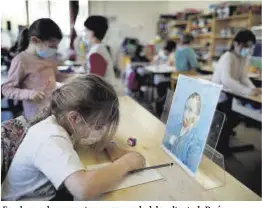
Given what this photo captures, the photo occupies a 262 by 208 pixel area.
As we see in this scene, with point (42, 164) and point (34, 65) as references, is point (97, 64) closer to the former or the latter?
point (34, 65)

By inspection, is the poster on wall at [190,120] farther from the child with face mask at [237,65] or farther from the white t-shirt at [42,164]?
the child with face mask at [237,65]

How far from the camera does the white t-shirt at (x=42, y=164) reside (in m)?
0.69

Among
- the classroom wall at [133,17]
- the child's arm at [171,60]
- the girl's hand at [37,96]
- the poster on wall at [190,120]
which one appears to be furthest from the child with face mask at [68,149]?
the classroom wall at [133,17]

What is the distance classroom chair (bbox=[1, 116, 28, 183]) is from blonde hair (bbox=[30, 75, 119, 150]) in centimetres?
18

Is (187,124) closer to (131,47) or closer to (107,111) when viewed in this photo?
(107,111)

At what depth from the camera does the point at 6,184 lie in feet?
2.82

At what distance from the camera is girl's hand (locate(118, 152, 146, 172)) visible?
0.82 metres

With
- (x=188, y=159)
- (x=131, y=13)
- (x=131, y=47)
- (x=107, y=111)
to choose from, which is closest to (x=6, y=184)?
(x=107, y=111)

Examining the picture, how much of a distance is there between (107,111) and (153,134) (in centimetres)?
39

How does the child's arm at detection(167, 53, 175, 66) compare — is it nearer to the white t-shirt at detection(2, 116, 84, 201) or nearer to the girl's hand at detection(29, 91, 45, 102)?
the girl's hand at detection(29, 91, 45, 102)

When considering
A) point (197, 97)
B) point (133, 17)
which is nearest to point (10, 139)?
point (197, 97)

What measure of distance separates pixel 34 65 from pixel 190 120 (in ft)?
3.18

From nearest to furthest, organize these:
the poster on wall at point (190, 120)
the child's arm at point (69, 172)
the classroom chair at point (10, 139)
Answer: the child's arm at point (69, 172) < the poster on wall at point (190, 120) < the classroom chair at point (10, 139)

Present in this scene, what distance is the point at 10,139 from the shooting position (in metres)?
0.93
